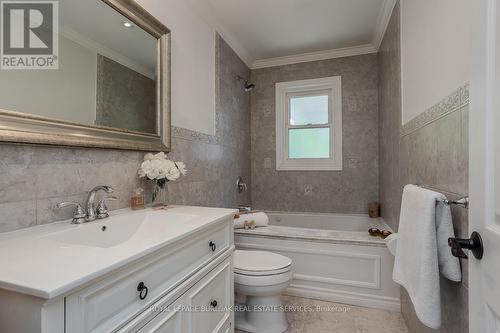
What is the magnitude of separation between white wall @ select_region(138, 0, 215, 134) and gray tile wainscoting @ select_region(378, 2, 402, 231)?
155 centimetres

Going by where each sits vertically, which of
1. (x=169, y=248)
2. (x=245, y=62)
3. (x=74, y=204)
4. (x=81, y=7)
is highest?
(x=245, y=62)

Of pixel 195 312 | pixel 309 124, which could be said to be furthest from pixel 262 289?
pixel 309 124

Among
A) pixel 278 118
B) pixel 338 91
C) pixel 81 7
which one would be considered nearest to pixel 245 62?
pixel 278 118

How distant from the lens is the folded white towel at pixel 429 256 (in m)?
0.92

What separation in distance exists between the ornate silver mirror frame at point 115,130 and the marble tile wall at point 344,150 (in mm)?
1868

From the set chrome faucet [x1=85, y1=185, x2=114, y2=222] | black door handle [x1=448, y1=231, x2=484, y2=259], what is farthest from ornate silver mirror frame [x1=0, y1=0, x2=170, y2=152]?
black door handle [x1=448, y1=231, x2=484, y2=259]

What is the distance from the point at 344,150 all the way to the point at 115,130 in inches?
101

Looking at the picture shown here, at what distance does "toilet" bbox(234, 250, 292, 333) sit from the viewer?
1534 mm

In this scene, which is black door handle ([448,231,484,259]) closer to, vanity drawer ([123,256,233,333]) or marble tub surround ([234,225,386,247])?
vanity drawer ([123,256,233,333])

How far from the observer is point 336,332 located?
164 cm

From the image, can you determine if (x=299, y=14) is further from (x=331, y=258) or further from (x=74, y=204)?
(x=74, y=204)

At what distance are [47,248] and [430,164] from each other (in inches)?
62.5

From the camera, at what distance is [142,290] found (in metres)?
0.76

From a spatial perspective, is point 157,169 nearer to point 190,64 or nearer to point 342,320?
point 190,64
